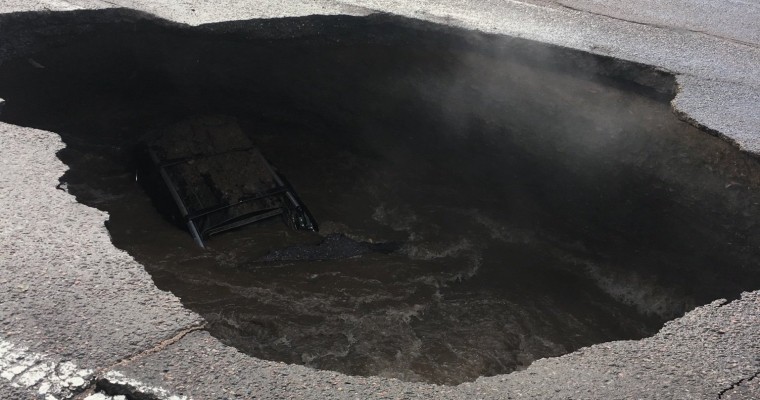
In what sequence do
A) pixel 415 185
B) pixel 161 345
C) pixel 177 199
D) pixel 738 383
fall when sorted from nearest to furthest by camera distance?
1. pixel 161 345
2. pixel 738 383
3. pixel 177 199
4. pixel 415 185

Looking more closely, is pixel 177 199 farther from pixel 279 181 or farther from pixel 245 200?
pixel 279 181

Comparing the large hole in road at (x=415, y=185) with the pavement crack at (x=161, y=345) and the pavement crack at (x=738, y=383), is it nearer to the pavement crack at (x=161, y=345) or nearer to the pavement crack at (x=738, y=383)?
the pavement crack at (x=161, y=345)

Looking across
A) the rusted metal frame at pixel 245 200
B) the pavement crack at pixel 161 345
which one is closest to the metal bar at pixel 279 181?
the rusted metal frame at pixel 245 200

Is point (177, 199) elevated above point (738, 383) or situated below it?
below

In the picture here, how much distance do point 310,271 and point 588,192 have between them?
2.06 m

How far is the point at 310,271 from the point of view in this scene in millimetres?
4160

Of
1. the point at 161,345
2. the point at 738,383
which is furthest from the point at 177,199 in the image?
the point at 738,383

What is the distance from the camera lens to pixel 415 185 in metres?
5.24

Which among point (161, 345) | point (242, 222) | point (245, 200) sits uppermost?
point (161, 345)

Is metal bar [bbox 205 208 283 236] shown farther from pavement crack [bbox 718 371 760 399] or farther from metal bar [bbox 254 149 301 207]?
pavement crack [bbox 718 371 760 399]

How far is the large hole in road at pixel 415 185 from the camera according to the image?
379 centimetres

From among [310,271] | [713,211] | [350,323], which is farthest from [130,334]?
[713,211]

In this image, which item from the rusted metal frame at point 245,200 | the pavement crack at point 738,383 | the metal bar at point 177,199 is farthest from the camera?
the rusted metal frame at point 245,200

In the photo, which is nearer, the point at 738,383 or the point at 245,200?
the point at 738,383
